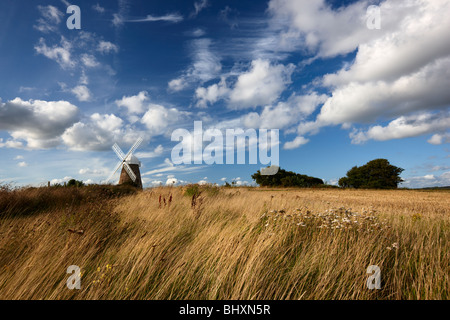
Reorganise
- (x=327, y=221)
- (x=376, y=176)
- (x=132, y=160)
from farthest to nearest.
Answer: (x=376, y=176) < (x=132, y=160) < (x=327, y=221)

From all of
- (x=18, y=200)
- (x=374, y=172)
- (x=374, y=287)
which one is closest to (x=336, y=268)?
(x=374, y=287)

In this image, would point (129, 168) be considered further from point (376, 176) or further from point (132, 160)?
point (376, 176)

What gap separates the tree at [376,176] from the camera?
33.3 m

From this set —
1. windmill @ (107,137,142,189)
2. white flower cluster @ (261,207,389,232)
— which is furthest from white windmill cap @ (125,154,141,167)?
white flower cluster @ (261,207,389,232)

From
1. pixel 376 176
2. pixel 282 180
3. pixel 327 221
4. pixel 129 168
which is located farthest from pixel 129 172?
pixel 376 176

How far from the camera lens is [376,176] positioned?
34656mm

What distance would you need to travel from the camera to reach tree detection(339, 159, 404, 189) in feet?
109

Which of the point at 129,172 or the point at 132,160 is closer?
the point at 129,172

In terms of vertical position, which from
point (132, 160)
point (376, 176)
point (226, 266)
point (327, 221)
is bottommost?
point (226, 266)

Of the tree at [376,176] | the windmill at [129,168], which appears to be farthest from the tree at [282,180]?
the windmill at [129,168]

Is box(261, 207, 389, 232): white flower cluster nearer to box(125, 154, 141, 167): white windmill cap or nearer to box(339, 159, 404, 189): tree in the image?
box(125, 154, 141, 167): white windmill cap

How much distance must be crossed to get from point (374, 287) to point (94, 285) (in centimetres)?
371

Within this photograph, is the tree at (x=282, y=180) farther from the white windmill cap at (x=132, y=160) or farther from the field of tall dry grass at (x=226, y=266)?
the field of tall dry grass at (x=226, y=266)
